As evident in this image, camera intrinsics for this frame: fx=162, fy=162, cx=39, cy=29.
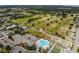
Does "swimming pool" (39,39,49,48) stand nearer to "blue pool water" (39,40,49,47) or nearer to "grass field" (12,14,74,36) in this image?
"blue pool water" (39,40,49,47)

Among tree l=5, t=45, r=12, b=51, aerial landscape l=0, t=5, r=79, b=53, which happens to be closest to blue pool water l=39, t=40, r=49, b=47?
aerial landscape l=0, t=5, r=79, b=53

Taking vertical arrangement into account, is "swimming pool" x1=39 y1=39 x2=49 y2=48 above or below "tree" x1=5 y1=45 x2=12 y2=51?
above

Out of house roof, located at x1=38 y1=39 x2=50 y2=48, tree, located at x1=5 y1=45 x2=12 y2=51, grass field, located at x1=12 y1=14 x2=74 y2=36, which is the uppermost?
grass field, located at x1=12 y1=14 x2=74 y2=36

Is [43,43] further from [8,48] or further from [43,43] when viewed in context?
[8,48]

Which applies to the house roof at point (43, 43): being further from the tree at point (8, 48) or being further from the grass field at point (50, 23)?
the tree at point (8, 48)

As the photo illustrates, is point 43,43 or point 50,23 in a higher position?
point 50,23

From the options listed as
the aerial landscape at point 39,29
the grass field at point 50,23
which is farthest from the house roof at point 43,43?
the grass field at point 50,23

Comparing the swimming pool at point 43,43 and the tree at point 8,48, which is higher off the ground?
the swimming pool at point 43,43

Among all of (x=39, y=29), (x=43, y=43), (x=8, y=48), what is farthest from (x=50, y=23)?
(x=8, y=48)
